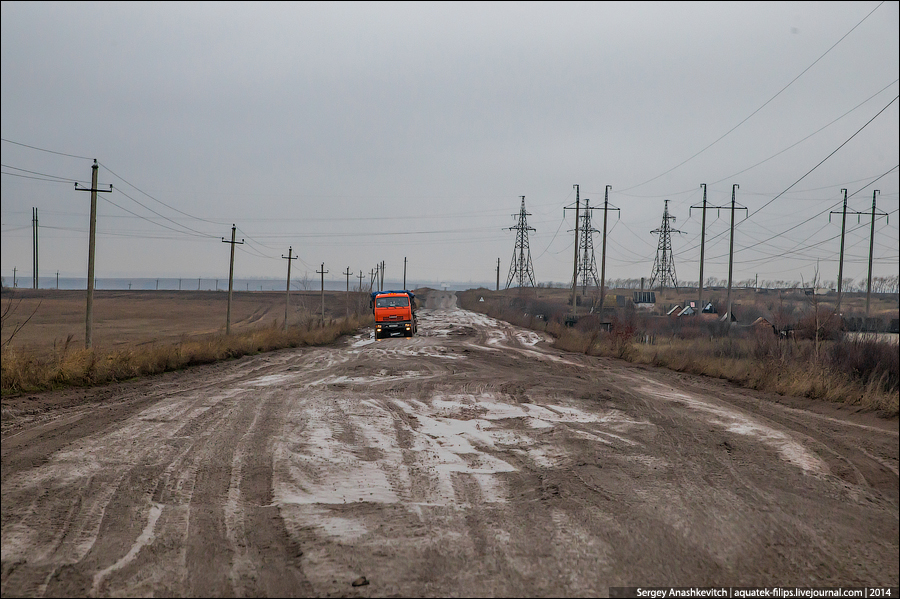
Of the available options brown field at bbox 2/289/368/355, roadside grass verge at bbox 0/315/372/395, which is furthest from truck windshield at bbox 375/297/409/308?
roadside grass verge at bbox 0/315/372/395

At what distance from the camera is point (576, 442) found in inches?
361

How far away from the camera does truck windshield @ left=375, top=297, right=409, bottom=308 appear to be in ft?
129

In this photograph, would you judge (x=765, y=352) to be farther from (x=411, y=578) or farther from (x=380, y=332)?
(x=380, y=332)

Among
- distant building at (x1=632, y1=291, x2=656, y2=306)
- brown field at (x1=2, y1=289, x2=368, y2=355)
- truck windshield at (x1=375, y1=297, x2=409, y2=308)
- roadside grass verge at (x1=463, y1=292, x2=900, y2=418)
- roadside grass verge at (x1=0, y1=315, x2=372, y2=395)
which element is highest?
distant building at (x1=632, y1=291, x2=656, y2=306)

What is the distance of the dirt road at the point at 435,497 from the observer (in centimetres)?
456

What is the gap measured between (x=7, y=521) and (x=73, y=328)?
50.0m

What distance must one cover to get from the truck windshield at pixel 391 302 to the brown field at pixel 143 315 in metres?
5.19

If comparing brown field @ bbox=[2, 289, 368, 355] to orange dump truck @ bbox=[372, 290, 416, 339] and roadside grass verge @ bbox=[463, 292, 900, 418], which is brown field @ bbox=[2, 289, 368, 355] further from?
roadside grass verge @ bbox=[463, 292, 900, 418]

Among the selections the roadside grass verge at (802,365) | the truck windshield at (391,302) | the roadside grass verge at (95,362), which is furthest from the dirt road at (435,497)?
the truck windshield at (391,302)

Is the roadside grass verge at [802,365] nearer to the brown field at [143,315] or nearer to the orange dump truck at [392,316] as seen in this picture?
the orange dump truck at [392,316]

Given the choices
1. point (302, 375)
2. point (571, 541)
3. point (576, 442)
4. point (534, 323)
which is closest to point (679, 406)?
point (576, 442)

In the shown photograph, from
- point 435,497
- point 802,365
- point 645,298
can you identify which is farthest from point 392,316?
point 645,298

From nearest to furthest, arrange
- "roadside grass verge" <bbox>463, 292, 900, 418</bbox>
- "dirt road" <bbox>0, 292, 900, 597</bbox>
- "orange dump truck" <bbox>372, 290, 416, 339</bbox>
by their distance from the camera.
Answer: "dirt road" <bbox>0, 292, 900, 597</bbox> < "roadside grass verge" <bbox>463, 292, 900, 418</bbox> < "orange dump truck" <bbox>372, 290, 416, 339</bbox>

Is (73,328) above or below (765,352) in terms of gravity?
below
